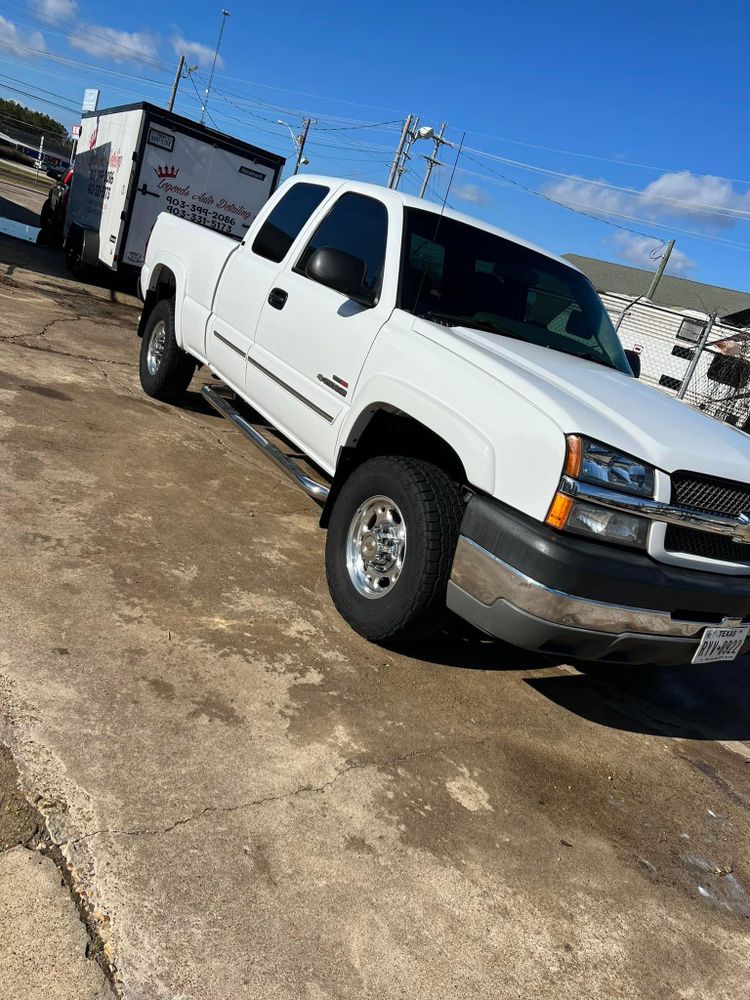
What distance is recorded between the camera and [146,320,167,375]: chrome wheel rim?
6.63m

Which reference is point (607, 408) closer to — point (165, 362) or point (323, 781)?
point (323, 781)

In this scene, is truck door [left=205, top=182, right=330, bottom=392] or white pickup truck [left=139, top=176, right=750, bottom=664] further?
truck door [left=205, top=182, right=330, bottom=392]

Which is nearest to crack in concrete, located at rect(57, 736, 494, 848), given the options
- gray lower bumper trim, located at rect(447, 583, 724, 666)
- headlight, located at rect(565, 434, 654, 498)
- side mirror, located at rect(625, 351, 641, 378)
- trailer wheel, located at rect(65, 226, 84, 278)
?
gray lower bumper trim, located at rect(447, 583, 724, 666)

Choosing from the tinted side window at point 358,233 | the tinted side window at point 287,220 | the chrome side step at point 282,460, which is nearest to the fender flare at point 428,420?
the chrome side step at point 282,460

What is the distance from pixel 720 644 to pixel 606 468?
1022 mm

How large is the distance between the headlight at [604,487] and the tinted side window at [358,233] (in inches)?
66.0

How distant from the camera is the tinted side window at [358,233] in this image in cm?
420

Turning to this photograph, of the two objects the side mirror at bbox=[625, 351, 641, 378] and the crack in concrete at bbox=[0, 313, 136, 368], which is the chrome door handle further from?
the crack in concrete at bbox=[0, 313, 136, 368]

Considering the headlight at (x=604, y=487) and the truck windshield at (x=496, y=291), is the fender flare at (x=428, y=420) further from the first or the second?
the truck windshield at (x=496, y=291)

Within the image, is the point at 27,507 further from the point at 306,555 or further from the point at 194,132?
the point at 194,132

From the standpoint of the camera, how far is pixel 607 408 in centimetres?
319

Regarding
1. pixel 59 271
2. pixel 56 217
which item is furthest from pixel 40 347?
pixel 56 217

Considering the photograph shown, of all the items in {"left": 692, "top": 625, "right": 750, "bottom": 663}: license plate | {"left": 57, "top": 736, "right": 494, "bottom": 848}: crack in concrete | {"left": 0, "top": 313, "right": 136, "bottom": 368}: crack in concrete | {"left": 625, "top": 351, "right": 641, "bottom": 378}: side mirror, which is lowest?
{"left": 57, "top": 736, "right": 494, "bottom": 848}: crack in concrete

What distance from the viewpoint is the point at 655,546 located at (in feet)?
9.82
